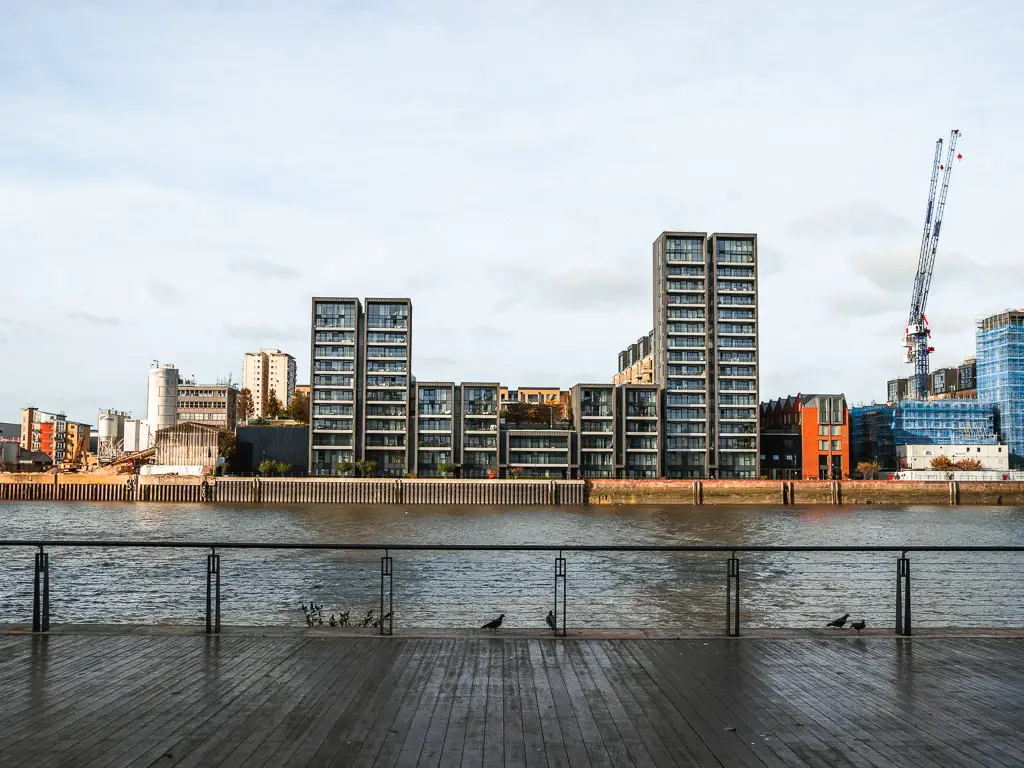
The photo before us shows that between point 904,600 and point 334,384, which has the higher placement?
point 334,384

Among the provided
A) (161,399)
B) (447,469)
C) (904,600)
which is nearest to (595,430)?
(447,469)

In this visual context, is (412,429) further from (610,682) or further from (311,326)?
(610,682)

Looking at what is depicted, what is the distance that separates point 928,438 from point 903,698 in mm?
164062

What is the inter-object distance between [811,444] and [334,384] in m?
81.0

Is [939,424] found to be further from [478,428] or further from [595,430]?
[478,428]

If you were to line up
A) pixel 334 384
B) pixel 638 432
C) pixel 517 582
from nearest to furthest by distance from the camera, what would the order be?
pixel 517 582 → pixel 638 432 → pixel 334 384

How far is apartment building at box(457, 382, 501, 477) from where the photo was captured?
137 meters

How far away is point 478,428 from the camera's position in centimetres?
13838

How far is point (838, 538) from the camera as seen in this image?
7150 centimetres

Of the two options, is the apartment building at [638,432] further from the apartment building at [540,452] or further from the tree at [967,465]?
the tree at [967,465]

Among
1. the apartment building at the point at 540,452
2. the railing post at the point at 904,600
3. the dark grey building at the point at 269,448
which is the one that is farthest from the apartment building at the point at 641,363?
the railing post at the point at 904,600

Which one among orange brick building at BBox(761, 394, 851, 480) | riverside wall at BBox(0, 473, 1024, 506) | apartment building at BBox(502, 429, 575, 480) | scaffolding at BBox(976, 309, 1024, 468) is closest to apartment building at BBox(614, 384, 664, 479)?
apartment building at BBox(502, 429, 575, 480)

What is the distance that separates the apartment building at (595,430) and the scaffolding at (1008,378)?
75.8m

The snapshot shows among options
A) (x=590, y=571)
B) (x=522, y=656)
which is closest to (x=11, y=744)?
(x=522, y=656)
